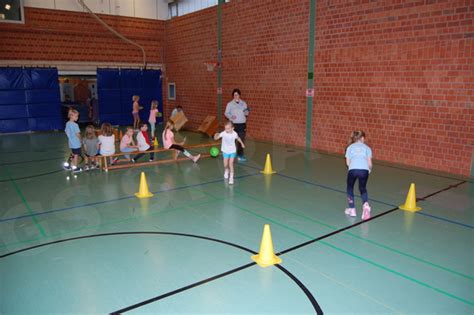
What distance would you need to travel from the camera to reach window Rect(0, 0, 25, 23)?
42.1 ft

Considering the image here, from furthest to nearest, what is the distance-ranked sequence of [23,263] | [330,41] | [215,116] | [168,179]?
[215,116]
[330,41]
[168,179]
[23,263]

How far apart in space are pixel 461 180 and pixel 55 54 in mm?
14412

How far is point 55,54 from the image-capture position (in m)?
14.5

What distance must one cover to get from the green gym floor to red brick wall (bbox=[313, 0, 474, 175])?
47.5 inches

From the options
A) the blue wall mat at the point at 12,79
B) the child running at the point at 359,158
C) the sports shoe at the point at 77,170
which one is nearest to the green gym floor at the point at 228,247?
the sports shoe at the point at 77,170

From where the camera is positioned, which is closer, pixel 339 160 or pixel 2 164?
pixel 2 164

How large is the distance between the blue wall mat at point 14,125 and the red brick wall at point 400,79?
11.2 meters

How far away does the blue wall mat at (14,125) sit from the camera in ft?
45.0

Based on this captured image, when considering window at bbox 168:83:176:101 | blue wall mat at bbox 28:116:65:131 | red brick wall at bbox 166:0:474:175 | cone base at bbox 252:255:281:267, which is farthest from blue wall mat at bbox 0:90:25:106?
cone base at bbox 252:255:281:267

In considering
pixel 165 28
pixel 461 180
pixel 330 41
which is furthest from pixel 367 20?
pixel 165 28

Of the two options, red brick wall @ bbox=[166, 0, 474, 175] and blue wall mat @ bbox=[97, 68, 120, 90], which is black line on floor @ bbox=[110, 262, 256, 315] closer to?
red brick wall @ bbox=[166, 0, 474, 175]

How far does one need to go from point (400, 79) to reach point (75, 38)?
40.9ft

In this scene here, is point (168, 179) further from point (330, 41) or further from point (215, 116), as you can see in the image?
point (215, 116)

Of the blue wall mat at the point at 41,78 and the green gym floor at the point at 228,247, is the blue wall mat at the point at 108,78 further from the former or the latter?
the green gym floor at the point at 228,247
